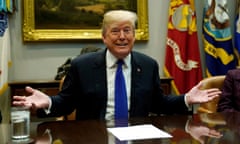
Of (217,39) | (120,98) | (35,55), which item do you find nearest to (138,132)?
(120,98)

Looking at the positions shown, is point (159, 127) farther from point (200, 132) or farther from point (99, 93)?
point (99, 93)

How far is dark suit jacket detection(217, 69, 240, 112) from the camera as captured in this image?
8.48ft

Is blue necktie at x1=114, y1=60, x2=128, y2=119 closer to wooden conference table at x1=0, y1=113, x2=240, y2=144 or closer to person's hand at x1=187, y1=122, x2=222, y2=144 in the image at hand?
wooden conference table at x1=0, y1=113, x2=240, y2=144

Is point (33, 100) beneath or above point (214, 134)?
above

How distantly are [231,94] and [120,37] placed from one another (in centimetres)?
100

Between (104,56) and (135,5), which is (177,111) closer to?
(104,56)

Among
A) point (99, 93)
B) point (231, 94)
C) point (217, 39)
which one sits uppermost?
point (217, 39)

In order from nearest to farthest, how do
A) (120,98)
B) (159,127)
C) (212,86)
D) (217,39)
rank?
(159,127) → (120,98) → (212,86) → (217,39)

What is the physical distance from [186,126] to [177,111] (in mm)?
459

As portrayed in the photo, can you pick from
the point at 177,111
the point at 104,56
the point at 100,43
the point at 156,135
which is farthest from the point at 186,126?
the point at 100,43

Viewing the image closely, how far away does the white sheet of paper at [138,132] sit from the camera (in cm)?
156

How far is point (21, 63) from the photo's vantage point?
3924 mm

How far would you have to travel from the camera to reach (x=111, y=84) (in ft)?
7.26

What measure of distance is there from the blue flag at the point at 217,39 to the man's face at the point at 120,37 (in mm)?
2136
